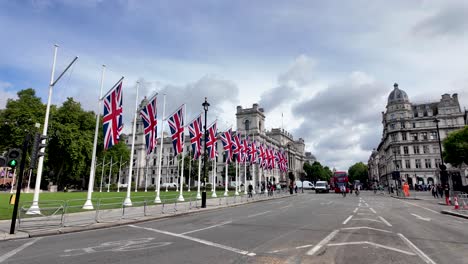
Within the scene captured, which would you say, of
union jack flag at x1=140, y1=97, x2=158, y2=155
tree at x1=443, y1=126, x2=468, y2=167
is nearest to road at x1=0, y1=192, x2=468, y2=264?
union jack flag at x1=140, y1=97, x2=158, y2=155

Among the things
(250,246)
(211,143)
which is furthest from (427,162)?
(250,246)

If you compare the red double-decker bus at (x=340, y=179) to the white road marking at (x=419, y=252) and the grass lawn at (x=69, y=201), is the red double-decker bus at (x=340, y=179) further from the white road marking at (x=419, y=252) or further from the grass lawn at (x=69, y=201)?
the white road marking at (x=419, y=252)

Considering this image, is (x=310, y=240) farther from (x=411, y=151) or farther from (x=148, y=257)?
(x=411, y=151)

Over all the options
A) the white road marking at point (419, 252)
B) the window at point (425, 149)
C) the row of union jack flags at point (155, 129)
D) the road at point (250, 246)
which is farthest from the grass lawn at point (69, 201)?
the window at point (425, 149)

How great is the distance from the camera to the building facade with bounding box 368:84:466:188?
79250 millimetres

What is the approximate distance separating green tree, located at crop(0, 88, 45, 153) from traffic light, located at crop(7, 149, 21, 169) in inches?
1560

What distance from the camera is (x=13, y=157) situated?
11.7m

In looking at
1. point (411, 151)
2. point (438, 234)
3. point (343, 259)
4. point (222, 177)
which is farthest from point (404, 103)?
point (343, 259)

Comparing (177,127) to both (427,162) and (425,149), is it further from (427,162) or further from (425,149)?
(425,149)

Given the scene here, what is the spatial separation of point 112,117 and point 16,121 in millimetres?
39164

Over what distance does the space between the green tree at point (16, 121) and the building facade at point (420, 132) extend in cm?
8537

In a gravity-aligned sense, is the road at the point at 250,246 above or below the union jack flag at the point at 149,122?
below

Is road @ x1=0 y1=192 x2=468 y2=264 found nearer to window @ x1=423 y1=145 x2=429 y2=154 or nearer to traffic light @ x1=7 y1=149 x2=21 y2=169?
traffic light @ x1=7 y1=149 x2=21 y2=169

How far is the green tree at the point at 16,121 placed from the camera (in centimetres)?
4519
